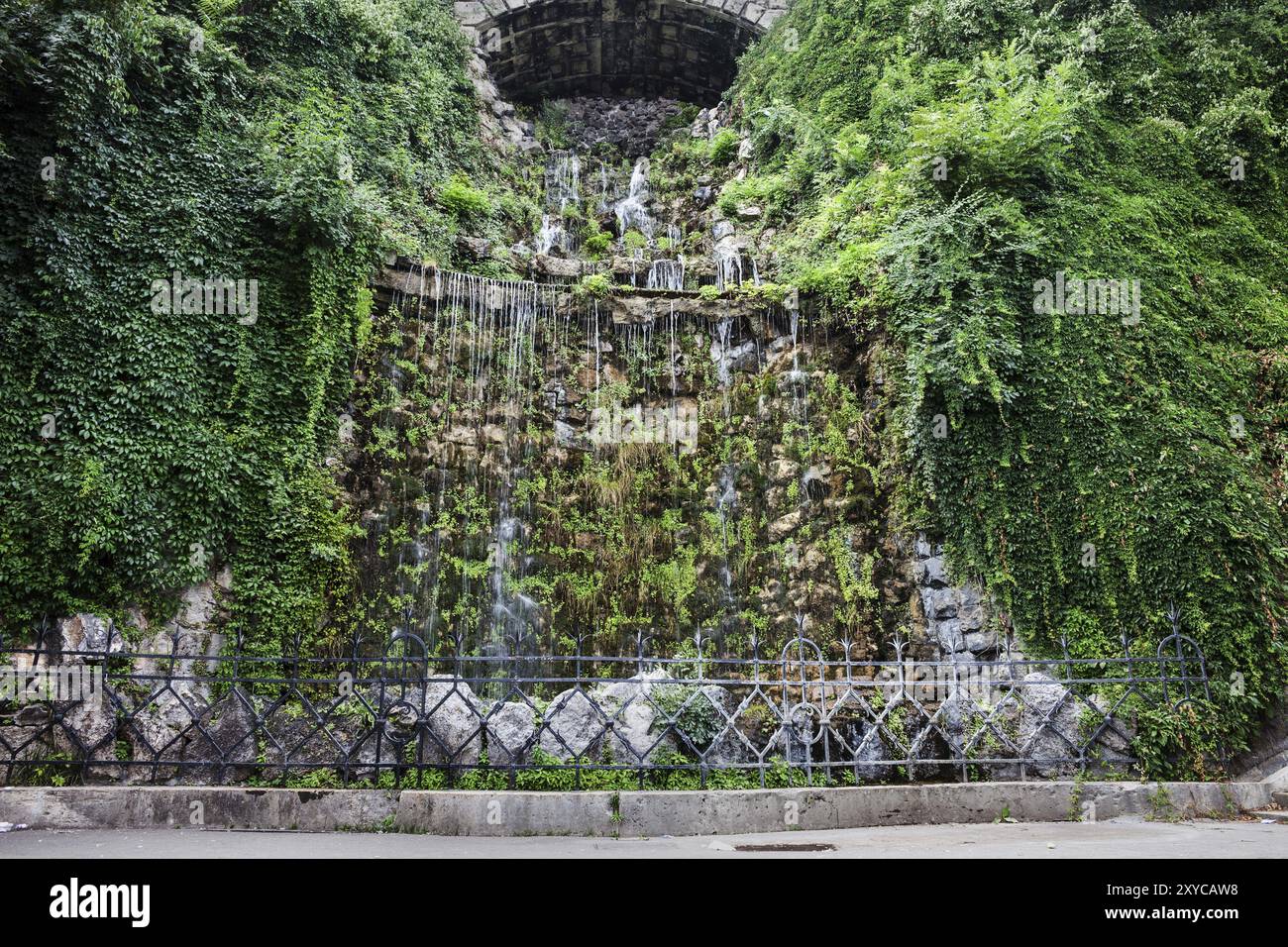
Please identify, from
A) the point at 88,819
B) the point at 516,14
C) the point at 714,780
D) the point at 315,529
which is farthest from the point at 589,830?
the point at 516,14

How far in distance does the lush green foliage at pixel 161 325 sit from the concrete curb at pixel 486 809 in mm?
3217

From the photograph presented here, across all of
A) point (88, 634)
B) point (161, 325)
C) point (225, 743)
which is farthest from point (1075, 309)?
point (88, 634)

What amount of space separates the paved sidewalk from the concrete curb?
0.49ft

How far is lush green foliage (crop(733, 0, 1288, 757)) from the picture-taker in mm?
8578

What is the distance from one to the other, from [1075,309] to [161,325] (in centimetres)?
1137

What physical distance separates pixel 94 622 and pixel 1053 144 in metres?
13.6

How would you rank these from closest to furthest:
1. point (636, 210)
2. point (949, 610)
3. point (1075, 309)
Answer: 1. point (949, 610)
2. point (1075, 309)
3. point (636, 210)

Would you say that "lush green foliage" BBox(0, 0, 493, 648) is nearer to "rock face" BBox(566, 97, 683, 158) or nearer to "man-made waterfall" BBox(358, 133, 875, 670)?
"man-made waterfall" BBox(358, 133, 875, 670)

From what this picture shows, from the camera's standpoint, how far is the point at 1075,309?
9.96 m

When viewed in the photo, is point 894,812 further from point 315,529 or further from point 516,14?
point 516,14

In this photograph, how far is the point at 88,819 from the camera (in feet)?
19.0

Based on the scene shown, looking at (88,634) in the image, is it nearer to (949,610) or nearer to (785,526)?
(785,526)

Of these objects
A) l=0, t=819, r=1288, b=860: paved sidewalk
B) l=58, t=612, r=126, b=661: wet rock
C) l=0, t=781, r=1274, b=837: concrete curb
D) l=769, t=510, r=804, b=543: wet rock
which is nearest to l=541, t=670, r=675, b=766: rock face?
A: l=0, t=781, r=1274, b=837: concrete curb

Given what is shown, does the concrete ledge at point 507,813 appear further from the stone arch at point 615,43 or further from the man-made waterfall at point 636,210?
the stone arch at point 615,43
